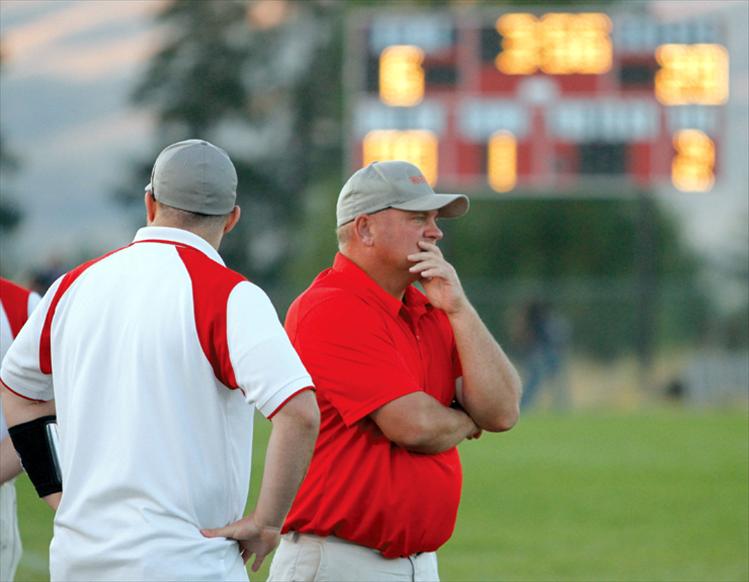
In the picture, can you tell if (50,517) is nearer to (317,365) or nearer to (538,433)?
(317,365)

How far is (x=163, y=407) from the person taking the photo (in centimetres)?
331

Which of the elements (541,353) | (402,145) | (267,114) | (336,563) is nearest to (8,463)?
(336,563)

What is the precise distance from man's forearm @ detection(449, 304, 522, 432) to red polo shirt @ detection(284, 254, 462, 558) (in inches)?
4.7

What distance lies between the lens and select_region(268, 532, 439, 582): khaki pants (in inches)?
159

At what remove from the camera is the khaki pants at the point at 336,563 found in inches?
159

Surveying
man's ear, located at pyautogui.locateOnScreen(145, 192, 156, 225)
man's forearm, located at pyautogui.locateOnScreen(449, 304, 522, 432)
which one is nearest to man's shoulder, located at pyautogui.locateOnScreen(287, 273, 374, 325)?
→ man's forearm, located at pyautogui.locateOnScreen(449, 304, 522, 432)

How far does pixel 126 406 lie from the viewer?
11.0 feet

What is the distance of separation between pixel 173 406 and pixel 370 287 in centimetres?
100

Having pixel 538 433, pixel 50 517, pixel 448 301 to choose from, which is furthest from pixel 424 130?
pixel 448 301

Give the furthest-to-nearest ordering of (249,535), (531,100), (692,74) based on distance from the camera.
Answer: (531,100)
(692,74)
(249,535)

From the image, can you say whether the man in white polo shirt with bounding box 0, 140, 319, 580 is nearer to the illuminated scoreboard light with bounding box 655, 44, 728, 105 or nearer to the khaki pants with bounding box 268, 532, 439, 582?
the khaki pants with bounding box 268, 532, 439, 582

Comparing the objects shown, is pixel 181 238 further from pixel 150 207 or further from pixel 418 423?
pixel 418 423

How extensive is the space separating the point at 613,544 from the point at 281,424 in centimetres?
719

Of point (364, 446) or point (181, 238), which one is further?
point (364, 446)
